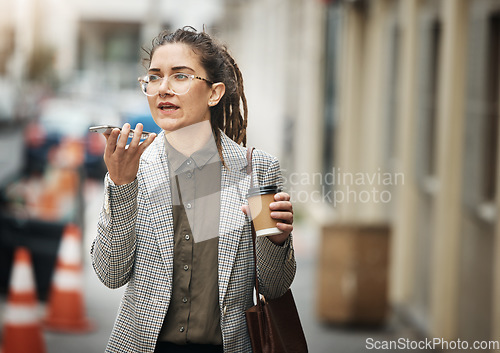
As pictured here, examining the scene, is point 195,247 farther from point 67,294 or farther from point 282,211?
point 67,294

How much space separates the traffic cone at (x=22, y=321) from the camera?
17.6 feet

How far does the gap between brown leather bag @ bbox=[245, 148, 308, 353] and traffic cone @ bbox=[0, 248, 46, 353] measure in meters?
3.41

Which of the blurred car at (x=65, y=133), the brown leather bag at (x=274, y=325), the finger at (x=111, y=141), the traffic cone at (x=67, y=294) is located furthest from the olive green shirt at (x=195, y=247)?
the blurred car at (x=65, y=133)

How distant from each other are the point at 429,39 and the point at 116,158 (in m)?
5.47

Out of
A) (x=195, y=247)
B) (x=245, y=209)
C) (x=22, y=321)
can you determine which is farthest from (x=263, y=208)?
(x=22, y=321)

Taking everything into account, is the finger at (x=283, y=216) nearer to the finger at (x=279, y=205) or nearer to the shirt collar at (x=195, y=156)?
the finger at (x=279, y=205)

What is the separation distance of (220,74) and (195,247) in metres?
0.52

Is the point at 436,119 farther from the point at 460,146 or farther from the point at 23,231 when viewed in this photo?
the point at 23,231

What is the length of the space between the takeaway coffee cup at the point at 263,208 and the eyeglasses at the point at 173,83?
0.35 m

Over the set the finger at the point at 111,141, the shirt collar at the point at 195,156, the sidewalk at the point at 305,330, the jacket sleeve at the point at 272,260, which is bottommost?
the sidewalk at the point at 305,330

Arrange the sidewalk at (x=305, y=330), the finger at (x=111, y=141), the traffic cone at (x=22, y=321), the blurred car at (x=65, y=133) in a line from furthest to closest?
the blurred car at (x=65, y=133) < the sidewalk at (x=305, y=330) < the traffic cone at (x=22, y=321) < the finger at (x=111, y=141)

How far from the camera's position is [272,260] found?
2.34 meters

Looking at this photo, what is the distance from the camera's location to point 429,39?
7.11m

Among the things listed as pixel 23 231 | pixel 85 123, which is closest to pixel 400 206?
pixel 23 231
